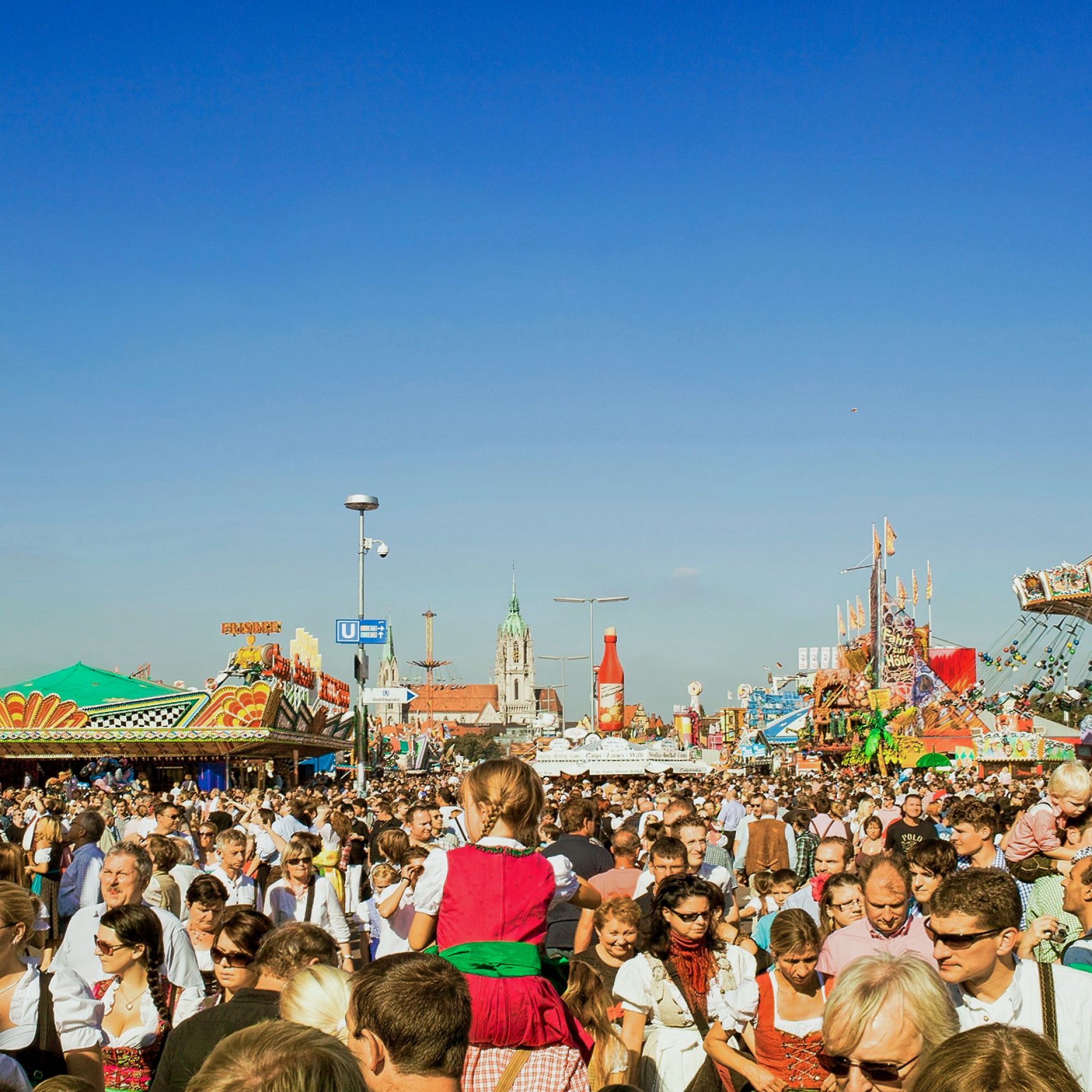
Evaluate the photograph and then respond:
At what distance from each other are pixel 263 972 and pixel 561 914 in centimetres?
251

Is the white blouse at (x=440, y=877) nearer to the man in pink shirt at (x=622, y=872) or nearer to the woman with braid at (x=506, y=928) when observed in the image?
the woman with braid at (x=506, y=928)

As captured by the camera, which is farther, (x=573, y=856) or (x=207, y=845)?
(x=207, y=845)

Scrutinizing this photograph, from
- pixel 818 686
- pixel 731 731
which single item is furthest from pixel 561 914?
pixel 731 731

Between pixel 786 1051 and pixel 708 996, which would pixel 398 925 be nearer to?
pixel 708 996

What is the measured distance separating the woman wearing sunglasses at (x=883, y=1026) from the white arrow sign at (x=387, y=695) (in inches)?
772

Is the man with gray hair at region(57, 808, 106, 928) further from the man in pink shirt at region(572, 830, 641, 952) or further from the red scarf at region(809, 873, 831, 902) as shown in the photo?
the red scarf at region(809, 873, 831, 902)

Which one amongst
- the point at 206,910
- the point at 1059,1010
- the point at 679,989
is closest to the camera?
the point at 1059,1010

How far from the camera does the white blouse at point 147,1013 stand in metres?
4.99

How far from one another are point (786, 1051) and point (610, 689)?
300ft

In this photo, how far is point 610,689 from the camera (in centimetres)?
9581

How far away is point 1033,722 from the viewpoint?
206 ft

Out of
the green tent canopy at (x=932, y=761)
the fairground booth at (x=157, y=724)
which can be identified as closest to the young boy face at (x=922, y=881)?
the green tent canopy at (x=932, y=761)

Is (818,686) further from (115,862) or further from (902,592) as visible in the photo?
(115,862)

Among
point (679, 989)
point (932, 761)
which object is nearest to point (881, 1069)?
point (679, 989)
